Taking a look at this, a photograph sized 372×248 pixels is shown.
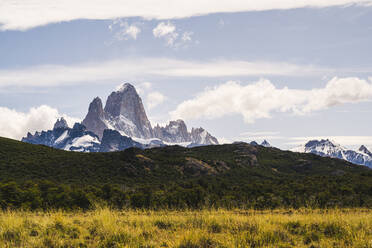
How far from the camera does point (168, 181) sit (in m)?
75.6

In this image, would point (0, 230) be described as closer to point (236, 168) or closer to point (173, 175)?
point (173, 175)

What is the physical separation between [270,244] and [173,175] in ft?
247

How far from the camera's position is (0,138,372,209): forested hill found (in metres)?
35.7

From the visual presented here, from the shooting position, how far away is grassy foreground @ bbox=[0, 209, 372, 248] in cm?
→ 1170

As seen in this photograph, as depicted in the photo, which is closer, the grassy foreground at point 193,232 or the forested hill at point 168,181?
the grassy foreground at point 193,232

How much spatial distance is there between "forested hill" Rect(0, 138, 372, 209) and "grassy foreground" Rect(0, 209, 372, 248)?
5990 millimetres

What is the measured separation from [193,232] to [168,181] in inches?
2531

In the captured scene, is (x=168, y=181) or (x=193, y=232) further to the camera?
(x=168, y=181)

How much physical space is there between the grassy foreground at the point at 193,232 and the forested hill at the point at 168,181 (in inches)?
236

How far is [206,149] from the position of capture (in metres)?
146

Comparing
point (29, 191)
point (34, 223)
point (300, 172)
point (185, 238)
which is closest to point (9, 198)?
point (29, 191)

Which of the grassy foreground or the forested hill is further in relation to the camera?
the forested hill

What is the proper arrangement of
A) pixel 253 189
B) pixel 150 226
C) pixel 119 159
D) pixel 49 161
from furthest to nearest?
1. pixel 119 159
2. pixel 49 161
3. pixel 253 189
4. pixel 150 226

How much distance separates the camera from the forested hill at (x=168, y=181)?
3566 cm
